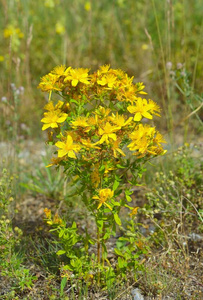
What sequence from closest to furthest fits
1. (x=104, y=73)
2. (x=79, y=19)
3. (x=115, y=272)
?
(x=104, y=73) → (x=115, y=272) → (x=79, y=19)

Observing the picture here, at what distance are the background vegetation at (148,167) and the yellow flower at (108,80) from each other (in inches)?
27.7

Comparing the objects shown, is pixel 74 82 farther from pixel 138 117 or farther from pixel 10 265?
pixel 10 265

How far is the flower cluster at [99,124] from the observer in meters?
1.54

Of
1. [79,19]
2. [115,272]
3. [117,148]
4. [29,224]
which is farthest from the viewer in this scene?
[79,19]

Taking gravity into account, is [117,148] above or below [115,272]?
above

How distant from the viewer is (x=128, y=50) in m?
4.49

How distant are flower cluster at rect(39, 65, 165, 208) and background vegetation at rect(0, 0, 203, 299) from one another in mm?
474

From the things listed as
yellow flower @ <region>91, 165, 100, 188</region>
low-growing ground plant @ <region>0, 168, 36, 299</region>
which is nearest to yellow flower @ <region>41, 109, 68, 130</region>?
yellow flower @ <region>91, 165, 100, 188</region>

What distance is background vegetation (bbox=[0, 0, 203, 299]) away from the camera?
6.40 feet

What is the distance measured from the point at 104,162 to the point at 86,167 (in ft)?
0.31

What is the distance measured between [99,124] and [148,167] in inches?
54.6

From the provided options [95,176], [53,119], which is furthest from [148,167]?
[53,119]

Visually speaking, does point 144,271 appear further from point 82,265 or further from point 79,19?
point 79,19

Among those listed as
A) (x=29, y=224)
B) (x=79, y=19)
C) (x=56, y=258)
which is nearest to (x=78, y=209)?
(x=29, y=224)
